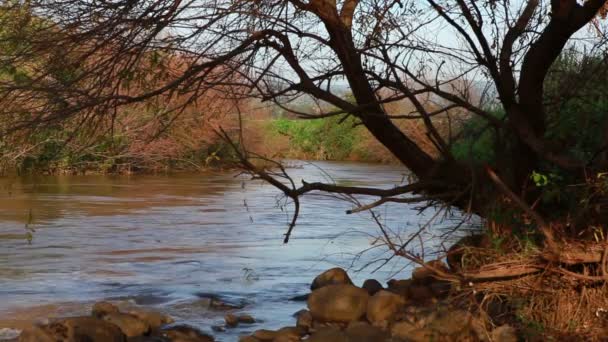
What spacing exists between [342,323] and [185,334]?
1.45 metres

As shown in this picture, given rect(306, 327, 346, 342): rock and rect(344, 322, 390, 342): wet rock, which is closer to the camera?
rect(306, 327, 346, 342): rock

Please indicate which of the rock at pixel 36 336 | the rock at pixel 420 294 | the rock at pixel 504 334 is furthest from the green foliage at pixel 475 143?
the rock at pixel 36 336

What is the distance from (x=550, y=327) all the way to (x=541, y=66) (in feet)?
7.25

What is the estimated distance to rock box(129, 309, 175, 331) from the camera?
867cm

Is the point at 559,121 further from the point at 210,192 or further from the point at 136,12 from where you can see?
the point at 210,192

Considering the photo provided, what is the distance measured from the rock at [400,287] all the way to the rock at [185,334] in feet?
6.60

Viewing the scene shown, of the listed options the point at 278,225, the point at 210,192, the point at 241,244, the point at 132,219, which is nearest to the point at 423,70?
the point at 241,244

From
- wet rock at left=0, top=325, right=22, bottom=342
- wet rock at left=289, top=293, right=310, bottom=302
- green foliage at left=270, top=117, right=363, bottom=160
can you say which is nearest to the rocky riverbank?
wet rock at left=0, top=325, right=22, bottom=342

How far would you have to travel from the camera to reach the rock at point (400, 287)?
368 inches

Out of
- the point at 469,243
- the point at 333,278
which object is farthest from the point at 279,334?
the point at 333,278

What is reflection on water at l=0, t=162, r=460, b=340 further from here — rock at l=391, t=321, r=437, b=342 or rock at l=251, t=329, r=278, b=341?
rock at l=391, t=321, r=437, b=342

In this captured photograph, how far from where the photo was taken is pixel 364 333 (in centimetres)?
820

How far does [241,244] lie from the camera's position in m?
14.4

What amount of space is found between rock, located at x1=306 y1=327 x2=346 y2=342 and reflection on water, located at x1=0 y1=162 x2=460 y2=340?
3.10 feet
